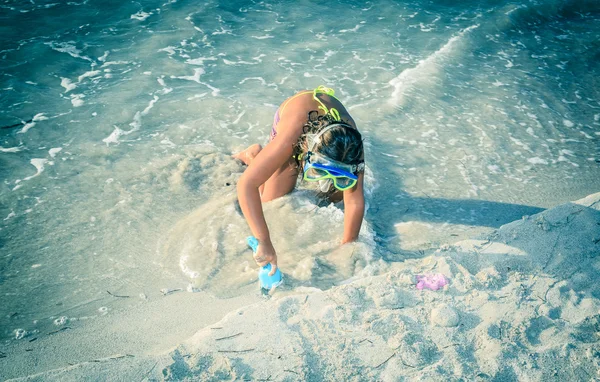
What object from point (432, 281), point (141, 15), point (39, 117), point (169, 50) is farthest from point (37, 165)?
point (141, 15)

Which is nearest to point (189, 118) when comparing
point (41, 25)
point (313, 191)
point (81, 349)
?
point (313, 191)

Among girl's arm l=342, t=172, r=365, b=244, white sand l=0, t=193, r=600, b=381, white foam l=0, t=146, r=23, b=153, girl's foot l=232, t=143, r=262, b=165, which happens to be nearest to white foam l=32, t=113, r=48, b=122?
white foam l=0, t=146, r=23, b=153

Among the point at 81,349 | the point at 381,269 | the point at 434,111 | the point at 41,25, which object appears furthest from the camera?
the point at 41,25

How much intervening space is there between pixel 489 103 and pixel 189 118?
178 inches

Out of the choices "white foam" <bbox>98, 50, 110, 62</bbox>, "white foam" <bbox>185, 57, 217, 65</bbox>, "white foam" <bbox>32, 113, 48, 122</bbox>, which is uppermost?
"white foam" <bbox>98, 50, 110, 62</bbox>

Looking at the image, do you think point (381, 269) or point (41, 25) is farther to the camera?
point (41, 25)

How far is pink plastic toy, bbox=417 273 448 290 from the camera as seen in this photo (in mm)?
2602

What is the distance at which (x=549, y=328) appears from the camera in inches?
91.6

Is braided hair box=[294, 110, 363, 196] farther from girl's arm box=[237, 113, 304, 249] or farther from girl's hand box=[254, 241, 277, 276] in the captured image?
girl's hand box=[254, 241, 277, 276]

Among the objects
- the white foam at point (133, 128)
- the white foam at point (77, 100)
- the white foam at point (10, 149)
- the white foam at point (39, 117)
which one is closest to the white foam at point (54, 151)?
the white foam at point (10, 149)

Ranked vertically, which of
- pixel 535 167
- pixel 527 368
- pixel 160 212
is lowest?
pixel 535 167

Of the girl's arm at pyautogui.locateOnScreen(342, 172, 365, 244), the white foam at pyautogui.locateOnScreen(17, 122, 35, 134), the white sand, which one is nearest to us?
the white sand

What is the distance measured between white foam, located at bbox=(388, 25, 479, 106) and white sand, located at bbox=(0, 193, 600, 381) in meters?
3.73

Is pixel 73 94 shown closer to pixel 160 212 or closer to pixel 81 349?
pixel 160 212
